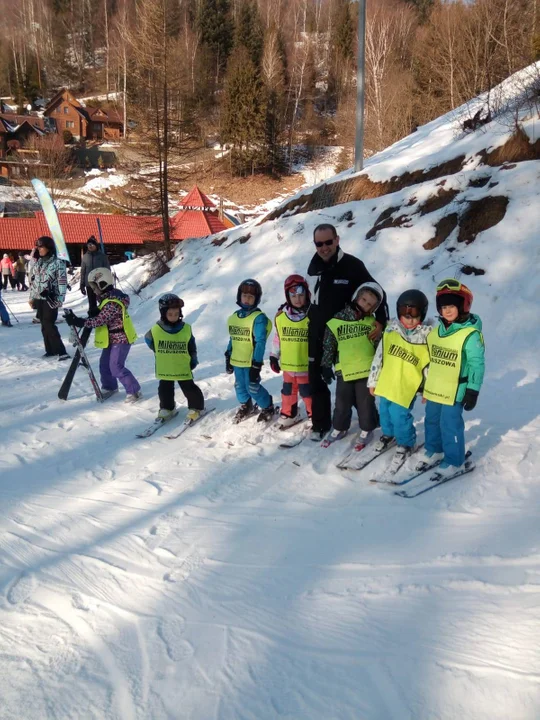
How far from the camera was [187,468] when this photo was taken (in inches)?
188

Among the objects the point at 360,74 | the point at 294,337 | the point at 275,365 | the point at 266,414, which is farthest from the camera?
the point at 360,74

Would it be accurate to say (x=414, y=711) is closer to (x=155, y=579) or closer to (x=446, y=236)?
(x=155, y=579)

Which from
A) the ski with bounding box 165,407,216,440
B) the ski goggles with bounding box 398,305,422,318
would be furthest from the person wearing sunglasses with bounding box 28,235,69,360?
the ski goggles with bounding box 398,305,422,318

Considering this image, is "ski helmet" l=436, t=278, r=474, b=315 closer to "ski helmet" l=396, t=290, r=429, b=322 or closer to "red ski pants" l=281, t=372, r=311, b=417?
"ski helmet" l=396, t=290, r=429, b=322

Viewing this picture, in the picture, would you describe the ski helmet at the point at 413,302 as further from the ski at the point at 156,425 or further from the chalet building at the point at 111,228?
the chalet building at the point at 111,228

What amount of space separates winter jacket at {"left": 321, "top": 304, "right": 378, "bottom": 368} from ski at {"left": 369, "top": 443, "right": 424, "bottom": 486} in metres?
1.05

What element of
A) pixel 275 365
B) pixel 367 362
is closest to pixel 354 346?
pixel 367 362

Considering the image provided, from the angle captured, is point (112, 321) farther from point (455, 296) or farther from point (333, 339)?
point (455, 296)

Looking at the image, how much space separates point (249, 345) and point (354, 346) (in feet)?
4.42

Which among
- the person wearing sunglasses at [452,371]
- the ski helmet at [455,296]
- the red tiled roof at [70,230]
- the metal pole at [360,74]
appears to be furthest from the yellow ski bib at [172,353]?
the red tiled roof at [70,230]

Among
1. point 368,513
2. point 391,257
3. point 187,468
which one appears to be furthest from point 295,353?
point 391,257

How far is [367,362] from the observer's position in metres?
4.59

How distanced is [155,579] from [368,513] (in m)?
1.60

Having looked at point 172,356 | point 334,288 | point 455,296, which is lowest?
point 172,356
